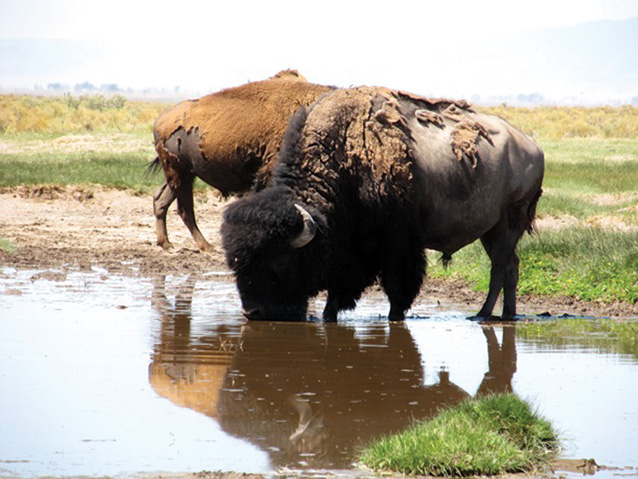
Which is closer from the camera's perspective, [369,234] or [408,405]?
[408,405]

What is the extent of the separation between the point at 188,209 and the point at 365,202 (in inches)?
244

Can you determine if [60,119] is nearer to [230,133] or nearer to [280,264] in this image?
[230,133]

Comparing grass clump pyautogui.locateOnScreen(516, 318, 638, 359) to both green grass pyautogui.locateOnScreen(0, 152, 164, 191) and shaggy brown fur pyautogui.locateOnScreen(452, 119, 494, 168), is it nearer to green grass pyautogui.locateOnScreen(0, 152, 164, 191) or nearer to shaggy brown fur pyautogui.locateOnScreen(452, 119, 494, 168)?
shaggy brown fur pyautogui.locateOnScreen(452, 119, 494, 168)

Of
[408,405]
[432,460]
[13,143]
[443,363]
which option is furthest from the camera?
[13,143]

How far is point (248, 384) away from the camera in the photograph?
6.88 m

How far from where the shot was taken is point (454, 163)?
10.6 metres

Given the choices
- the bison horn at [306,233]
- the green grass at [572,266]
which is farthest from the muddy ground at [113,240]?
the bison horn at [306,233]

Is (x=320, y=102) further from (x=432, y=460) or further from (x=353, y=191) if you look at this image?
(x=432, y=460)

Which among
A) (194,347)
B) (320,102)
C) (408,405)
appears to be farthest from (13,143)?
(408,405)

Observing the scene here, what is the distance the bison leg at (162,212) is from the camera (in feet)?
51.7

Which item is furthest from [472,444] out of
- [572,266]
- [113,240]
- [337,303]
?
[113,240]

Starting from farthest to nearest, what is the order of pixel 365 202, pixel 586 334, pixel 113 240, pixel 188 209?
pixel 113 240
pixel 188 209
pixel 365 202
pixel 586 334

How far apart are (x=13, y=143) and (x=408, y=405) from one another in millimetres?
28181

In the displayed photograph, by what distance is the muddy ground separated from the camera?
39.6ft
